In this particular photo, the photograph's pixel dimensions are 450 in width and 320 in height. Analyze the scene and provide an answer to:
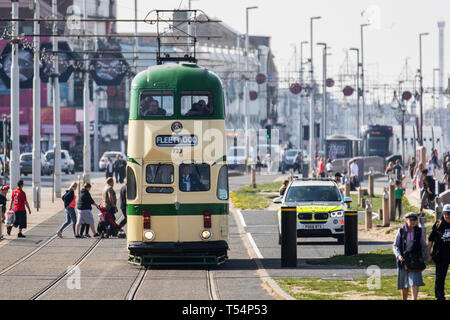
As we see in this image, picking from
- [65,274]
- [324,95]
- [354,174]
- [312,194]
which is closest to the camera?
[65,274]

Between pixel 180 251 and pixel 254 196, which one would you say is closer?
pixel 180 251

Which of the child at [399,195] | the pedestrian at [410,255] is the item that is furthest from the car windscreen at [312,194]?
the pedestrian at [410,255]

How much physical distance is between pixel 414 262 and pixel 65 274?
27.5ft

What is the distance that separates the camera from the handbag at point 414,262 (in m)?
16.0

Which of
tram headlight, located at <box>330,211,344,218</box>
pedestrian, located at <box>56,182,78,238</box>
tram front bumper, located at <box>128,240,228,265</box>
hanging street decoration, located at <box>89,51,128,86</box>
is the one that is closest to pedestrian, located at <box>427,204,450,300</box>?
tram front bumper, located at <box>128,240,228,265</box>

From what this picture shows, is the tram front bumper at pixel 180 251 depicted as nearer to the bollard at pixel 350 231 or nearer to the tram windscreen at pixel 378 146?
the bollard at pixel 350 231

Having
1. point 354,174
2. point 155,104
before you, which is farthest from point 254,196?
point 155,104

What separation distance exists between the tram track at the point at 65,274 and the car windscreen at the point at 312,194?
520cm

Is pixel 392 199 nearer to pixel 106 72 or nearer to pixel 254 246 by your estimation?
pixel 254 246

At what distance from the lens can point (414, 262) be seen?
16031 mm

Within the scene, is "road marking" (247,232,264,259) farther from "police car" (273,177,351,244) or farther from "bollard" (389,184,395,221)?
"bollard" (389,184,395,221)

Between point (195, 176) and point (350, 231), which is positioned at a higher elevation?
point (195, 176)
